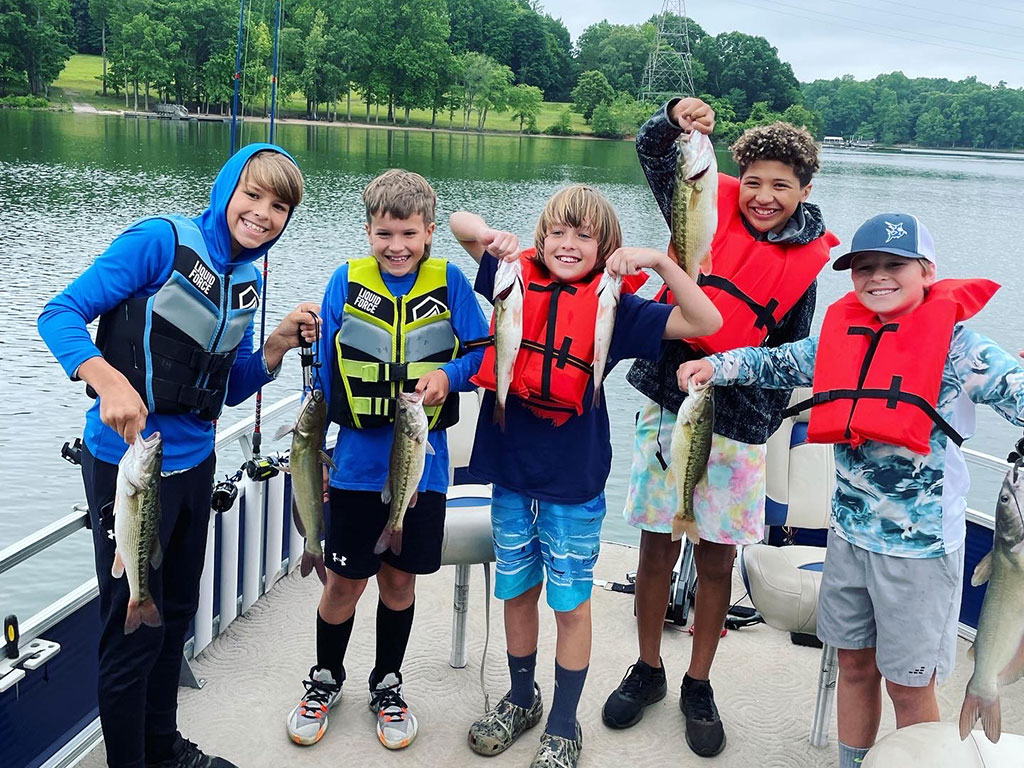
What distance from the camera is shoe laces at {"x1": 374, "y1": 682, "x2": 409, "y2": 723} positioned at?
139 inches

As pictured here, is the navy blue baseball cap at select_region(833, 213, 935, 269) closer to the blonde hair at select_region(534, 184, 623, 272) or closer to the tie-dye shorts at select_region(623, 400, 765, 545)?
the blonde hair at select_region(534, 184, 623, 272)

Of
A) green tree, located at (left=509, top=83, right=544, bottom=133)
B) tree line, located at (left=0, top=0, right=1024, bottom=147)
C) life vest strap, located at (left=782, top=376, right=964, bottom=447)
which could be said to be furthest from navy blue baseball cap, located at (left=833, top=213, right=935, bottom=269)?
green tree, located at (left=509, top=83, right=544, bottom=133)

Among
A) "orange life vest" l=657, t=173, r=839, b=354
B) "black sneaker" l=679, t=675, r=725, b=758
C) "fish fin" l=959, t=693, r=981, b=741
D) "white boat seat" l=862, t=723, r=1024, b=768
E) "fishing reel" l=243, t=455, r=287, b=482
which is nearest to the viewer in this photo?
"white boat seat" l=862, t=723, r=1024, b=768

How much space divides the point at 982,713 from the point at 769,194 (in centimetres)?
186

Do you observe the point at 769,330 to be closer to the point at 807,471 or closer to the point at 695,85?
the point at 807,471

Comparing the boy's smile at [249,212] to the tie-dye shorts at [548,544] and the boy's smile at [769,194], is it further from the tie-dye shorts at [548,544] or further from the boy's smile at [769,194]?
the boy's smile at [769,194]

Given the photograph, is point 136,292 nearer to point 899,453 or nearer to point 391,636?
point 391,636

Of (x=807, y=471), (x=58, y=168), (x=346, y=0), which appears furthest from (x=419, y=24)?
(x=807, y=471)

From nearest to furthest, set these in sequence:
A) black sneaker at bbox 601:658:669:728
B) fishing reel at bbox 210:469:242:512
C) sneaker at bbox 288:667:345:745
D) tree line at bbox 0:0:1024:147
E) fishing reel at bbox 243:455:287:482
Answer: sneaker at bbox 288:667:345:745, black sneaker at bbox 601:658:669:728, fishing reel at bbox 210:469:242:512, fishing reel at bbox 243:455:287:482, tree line at bbox 0:0:1024:147

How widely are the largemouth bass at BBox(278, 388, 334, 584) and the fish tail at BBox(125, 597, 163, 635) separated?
0.58 metres

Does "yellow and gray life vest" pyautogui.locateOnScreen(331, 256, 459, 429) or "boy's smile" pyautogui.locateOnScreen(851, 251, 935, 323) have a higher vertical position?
"boy's smile" pyautogui.locateOnScreen(851, 251, 935, 323)

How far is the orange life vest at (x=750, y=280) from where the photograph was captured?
3.37 meters

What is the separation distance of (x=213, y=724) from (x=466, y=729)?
1.02m

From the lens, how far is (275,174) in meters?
2.88
